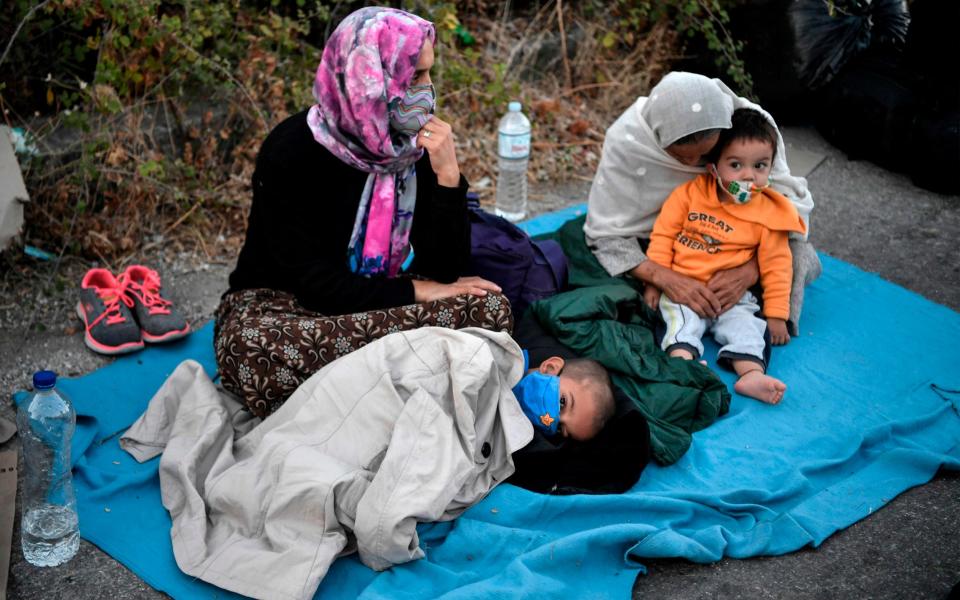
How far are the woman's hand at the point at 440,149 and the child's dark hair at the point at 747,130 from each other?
1.20m

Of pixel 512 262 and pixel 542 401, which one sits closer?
pixel 542 401

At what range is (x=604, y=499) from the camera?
9.12ft

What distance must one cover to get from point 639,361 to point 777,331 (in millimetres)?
770

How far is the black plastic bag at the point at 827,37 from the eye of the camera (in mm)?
5391

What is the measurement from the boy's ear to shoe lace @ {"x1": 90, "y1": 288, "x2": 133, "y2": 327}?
5.56 feet

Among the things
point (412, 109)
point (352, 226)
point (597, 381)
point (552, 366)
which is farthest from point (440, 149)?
point (597, 381)

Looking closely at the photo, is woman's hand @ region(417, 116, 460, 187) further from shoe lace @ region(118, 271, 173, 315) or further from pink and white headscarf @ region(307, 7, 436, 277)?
shoe lace @ region(118, 271, 173, 315)

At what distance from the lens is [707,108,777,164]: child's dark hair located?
11.9 ft

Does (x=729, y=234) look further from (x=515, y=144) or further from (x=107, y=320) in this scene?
(x=107, y=320)

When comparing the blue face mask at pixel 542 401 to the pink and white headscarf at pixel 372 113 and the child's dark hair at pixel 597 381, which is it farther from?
the pink and white headscarf at pixel 372 113

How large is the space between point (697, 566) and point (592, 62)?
4.22 metres

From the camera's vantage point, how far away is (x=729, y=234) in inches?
148

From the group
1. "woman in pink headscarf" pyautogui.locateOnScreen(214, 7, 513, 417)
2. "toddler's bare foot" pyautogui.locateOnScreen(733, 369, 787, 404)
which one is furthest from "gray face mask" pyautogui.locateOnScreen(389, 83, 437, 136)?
"toddler's bare foot" pyautogui.locateOnScreen(733, 369, 787, 404)

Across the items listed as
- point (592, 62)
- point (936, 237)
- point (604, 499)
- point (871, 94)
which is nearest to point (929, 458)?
point (604, 499)
